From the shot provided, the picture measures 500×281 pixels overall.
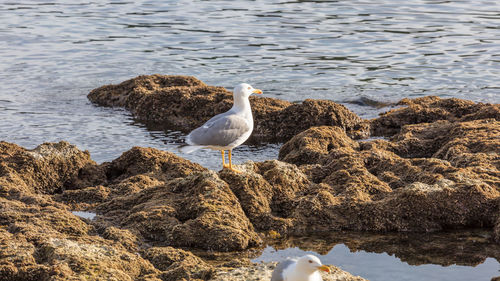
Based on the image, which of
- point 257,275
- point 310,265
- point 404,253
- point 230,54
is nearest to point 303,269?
point 310,265

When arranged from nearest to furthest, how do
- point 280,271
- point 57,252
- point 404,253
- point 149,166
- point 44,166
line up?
1. point 280,271
2. point 57,252
3. point 404,253
4. point 44,166
5. point 149,166

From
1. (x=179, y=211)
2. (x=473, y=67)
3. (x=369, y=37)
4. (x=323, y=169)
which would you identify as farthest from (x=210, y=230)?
(x=369, y=37)

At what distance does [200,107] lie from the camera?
1215 centimetres

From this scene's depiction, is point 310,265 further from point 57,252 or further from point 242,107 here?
point 242,107

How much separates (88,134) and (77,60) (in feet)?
21.8

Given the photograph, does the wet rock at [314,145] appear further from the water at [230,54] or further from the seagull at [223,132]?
→ the seagull at [223,132]

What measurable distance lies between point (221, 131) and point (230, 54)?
10396mm

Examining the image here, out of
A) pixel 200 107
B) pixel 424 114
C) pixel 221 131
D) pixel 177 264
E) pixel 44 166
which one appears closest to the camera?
pixel 177 264

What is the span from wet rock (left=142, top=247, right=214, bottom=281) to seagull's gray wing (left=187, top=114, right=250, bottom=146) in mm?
1994

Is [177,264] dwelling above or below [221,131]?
below

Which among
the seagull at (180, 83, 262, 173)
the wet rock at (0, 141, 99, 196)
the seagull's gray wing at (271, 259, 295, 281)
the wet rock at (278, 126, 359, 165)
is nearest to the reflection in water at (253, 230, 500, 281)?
the seagull's gray wing at (271, 259, 295, 281)

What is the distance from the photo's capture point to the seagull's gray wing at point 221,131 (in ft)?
25.0

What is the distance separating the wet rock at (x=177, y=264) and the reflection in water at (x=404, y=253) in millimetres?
746

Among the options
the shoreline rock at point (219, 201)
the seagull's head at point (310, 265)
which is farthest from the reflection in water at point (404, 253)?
the seagull's head at point (310, 265)
